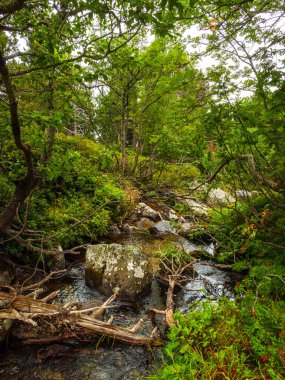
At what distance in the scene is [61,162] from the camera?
4.20 metres

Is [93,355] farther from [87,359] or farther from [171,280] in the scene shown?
[171,280]

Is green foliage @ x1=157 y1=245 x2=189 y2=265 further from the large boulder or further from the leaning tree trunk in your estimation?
the leaning tree trunk

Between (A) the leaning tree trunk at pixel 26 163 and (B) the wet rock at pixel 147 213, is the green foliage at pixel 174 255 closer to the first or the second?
(A) the leaning tree trunk at pixel 26 163

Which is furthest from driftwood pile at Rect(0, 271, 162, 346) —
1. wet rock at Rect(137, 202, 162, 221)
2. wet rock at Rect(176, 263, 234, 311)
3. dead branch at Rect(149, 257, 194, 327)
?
wet rock at Rect(137, 202, 162, 221)

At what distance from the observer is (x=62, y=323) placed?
4.14 meters

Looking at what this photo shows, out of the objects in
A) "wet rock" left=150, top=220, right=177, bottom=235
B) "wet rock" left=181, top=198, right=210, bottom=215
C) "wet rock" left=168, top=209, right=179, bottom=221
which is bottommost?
"wet rock" left=150, top=220, right=177, bottom=235

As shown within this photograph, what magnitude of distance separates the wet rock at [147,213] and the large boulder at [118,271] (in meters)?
5.53

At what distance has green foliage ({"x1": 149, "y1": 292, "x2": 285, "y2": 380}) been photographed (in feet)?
10.2

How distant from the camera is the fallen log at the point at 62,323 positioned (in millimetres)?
4047

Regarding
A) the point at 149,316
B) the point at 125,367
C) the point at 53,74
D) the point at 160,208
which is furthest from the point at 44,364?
the point at 160,208

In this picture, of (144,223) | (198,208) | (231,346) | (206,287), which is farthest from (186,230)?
(231,346)

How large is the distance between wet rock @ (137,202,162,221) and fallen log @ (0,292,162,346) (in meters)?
7.75

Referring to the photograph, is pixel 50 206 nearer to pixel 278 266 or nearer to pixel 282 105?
pixel 278 266

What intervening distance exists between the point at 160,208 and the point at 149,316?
8.64 m
